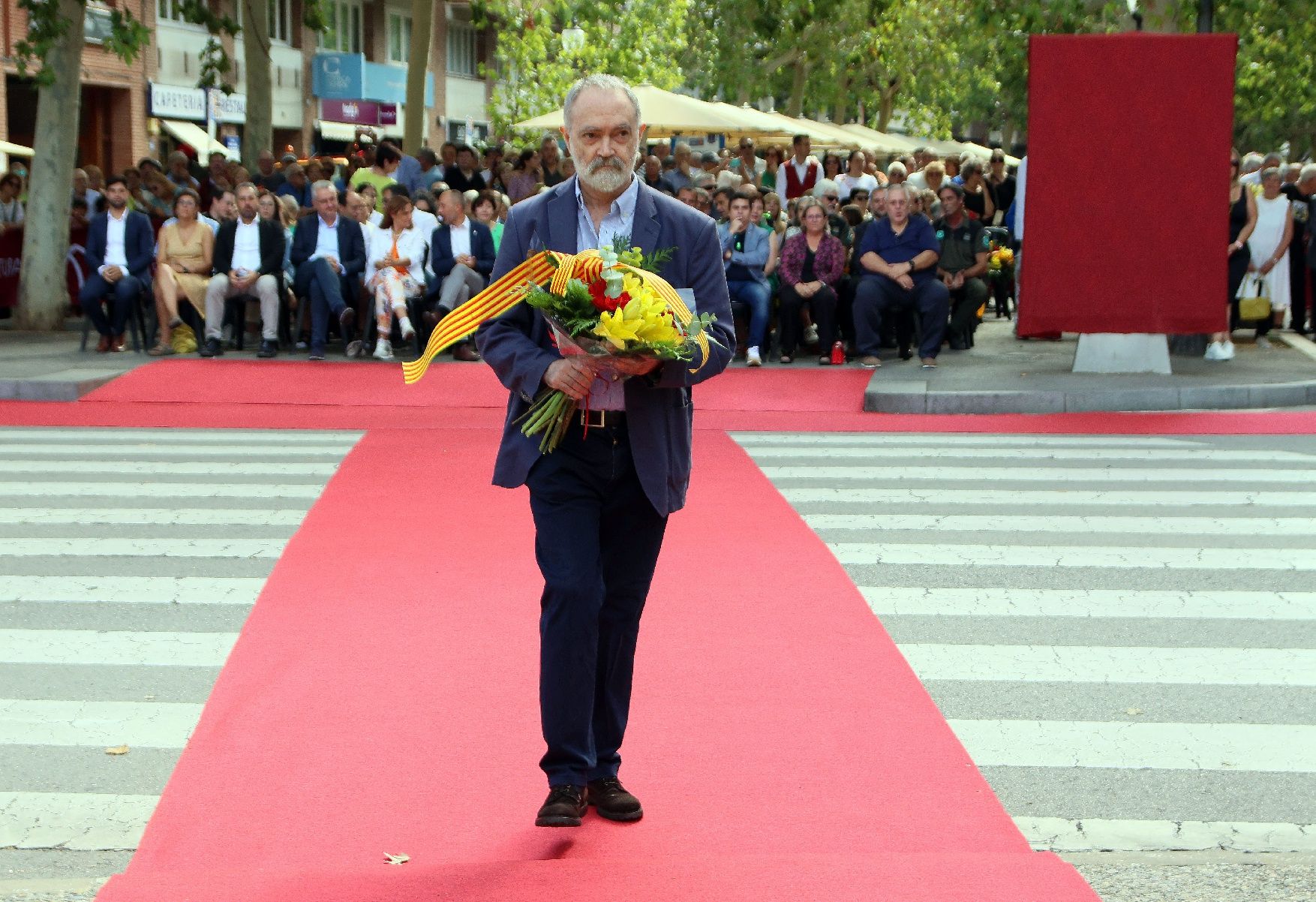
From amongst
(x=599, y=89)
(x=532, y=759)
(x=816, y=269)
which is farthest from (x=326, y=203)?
(x=599, y=89)

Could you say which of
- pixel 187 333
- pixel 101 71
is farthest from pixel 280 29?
pixel 187 333

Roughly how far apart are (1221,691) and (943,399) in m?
8.89

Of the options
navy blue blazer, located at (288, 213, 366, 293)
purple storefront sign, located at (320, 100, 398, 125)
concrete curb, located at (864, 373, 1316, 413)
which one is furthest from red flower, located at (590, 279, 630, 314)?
purple storefront sign, located at (320, 100, 398, 125)

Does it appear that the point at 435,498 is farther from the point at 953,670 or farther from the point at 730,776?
the point at 730,776

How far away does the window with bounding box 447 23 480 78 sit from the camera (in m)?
65.6

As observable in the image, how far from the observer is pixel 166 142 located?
1740 inches

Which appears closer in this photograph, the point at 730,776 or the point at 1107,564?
the point at 730,776

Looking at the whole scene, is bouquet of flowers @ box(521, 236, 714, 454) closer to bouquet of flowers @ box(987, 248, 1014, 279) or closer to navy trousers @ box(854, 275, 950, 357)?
navy trousers @ box(854, 275, 950, 357)

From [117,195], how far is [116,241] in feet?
1.70

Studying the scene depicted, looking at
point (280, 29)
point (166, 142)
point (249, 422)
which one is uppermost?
point (280, 29)

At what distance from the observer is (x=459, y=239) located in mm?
18234

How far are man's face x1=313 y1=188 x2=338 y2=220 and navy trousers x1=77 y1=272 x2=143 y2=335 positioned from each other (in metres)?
2.09

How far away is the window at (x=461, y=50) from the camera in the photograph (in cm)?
6556

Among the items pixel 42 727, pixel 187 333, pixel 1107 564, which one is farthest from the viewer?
pixel 187 333
